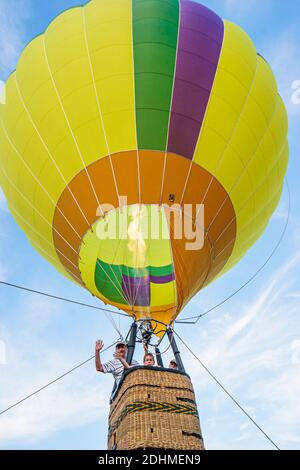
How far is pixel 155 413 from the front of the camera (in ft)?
10.5

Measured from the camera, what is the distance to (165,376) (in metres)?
3.48

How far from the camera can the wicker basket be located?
3.08 metres

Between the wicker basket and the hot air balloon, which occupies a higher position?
the hot air balloon

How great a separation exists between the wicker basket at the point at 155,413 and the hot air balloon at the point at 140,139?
1929 millimetres

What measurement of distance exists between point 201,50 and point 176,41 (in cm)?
32

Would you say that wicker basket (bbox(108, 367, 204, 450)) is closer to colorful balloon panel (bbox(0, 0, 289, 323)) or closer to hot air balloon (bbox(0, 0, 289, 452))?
colorful balloon panel (bbox(0, 0, 289, 323))

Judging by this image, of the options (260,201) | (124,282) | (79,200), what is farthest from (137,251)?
(260,201)

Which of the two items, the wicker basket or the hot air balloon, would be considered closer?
the wicker basket

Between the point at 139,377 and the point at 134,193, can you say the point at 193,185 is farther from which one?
the point at 139,377

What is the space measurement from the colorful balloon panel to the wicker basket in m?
1.82

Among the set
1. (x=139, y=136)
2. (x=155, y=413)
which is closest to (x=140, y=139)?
(x=139, y=136)

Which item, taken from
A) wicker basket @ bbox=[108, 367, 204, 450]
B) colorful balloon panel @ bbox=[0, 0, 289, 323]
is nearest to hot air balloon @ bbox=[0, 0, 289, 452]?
colorful balloon panel @ bbox=[0, 0, 289, 323]

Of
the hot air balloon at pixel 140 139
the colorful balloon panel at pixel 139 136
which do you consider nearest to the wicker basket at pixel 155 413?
the colorful balloon panel at pixel 139 136

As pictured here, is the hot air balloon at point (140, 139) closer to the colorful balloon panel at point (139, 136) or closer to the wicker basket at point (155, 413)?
the colorful balloon panel at point (139, 136)
